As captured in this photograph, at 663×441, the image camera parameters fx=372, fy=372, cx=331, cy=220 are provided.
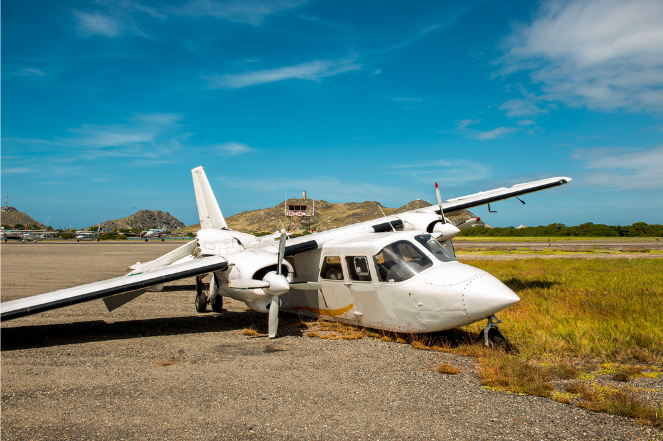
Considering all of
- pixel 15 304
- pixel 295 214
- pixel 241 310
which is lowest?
pixel 241 310

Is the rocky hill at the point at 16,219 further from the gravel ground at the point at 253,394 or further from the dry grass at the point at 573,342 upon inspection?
the dry grass at the point at 573,342

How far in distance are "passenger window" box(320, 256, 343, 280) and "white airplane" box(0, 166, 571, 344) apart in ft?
0.09

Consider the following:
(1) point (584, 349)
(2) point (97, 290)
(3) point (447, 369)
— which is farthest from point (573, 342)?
(2) point (97, 290)

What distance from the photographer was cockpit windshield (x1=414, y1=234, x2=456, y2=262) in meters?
8.20

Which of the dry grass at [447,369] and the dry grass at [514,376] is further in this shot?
the dry grass at [447,369]

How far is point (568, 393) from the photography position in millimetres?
5500

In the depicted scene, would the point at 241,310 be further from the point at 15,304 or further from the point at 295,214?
the point at 295,214

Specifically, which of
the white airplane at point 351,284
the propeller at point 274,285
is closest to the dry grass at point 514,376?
the white airplane at point 351,284

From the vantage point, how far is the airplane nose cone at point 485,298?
6664 millimetres

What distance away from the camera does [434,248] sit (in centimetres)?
843

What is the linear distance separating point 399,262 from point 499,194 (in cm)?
889

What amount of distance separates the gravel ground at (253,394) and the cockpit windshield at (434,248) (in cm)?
204

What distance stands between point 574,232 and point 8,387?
252ft

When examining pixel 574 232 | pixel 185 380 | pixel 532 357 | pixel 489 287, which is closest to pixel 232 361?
pixel 185 380
